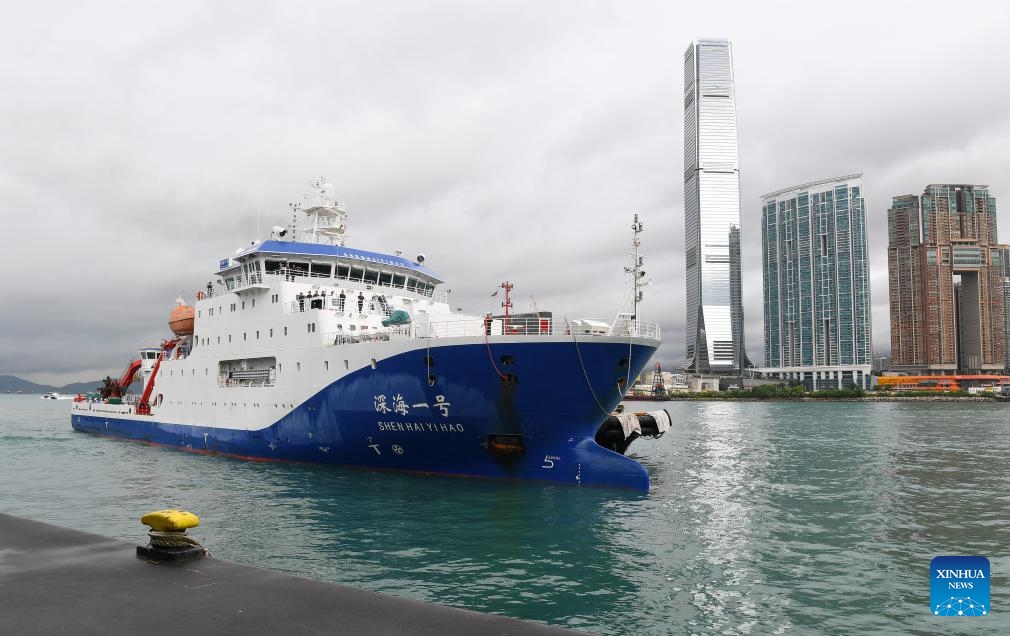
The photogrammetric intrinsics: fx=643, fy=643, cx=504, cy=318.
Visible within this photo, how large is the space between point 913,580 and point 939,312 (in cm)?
17726

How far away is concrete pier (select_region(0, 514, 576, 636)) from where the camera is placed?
5.95 meters

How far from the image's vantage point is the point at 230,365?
28.6 m

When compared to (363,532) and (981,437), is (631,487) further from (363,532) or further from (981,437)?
(981,437)

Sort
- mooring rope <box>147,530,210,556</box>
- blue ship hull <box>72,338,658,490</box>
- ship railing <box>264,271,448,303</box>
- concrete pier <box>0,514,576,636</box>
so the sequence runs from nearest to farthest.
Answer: concrete pier <box>0,514,576,636</box>, mooring rope <box>147,530,210,556</box>, blue ship hull <box>72,338,658,490</box>, ship railing <box>264,271,448,303</box>

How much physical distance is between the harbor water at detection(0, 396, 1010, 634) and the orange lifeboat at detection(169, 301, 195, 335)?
7417 millimetres

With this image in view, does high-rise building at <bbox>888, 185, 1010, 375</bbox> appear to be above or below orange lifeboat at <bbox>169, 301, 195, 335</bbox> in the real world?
above

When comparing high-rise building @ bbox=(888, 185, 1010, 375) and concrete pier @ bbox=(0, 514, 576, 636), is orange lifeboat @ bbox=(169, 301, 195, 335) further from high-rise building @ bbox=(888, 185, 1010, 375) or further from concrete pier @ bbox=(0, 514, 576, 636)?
high-rise building @ bbox=(888, 185, 1010, 375)

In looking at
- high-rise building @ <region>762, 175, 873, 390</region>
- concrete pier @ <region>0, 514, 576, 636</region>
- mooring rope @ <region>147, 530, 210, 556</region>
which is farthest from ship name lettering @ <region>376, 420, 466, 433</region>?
high-rise building @ <region>762, 175, 873, 390</region>

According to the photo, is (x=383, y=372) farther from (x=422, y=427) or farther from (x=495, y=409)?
(x=495, y=409)

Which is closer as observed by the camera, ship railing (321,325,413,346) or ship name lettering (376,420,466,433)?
ship name lettering (376,420,466,433)

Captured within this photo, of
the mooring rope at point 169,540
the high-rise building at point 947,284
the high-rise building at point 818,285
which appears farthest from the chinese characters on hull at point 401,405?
the high-rise building at point 947,284

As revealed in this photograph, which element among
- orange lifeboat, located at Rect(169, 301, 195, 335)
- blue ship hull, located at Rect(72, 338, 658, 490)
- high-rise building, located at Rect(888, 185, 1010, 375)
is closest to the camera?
blue ship hull, located at Rect(72, 338, 658, 490)

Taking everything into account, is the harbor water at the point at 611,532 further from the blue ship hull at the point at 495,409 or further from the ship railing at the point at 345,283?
the ship railing at the point at 345,283

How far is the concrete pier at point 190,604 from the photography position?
5.95 metres
